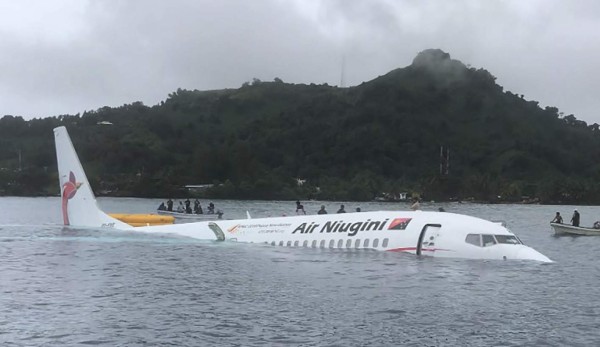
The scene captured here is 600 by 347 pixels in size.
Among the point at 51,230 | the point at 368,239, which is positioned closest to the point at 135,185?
the point at 51,230

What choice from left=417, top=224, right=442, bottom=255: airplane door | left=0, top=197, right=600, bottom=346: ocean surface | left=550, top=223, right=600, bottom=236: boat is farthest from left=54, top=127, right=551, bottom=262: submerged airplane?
left=550, top=223, right=600, bottom=236: boat

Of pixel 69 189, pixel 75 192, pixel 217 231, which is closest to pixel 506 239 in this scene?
pixel 217 231

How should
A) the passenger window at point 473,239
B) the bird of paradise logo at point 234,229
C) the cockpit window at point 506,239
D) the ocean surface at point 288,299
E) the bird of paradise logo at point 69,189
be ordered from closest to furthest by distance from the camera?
the ocean surface at point 288,299 → the passenger window at point 473,239 → the cockpit window at point 506,239 → the bird of paradise logo at point 234,229 → the bird of paradise logo at point 69,189

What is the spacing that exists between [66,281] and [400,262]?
1321 cm

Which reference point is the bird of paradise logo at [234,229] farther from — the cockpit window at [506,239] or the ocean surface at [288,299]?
the cockpit window at [506,239]

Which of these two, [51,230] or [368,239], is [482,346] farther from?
[51,230]

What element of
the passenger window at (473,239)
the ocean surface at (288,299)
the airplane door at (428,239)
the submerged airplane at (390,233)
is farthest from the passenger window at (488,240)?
the airplane door at (428,239)

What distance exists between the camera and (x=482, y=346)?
18438mm

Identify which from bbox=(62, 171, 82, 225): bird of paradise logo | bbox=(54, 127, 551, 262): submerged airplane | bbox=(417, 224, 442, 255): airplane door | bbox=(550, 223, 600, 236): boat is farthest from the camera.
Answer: bbox=(550, 223, 600, 236): boat

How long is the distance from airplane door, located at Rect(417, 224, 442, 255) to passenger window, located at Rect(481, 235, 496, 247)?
1.90m

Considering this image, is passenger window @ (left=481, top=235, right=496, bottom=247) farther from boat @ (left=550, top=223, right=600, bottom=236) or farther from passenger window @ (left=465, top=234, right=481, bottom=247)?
boat @ (left=550, top=223, right=600, bottom=236)

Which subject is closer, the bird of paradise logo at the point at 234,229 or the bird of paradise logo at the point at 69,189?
the bird of paradise logo at the point at 234,229

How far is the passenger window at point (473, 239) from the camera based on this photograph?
3166 centimetres

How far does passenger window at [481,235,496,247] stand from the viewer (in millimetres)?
31734
